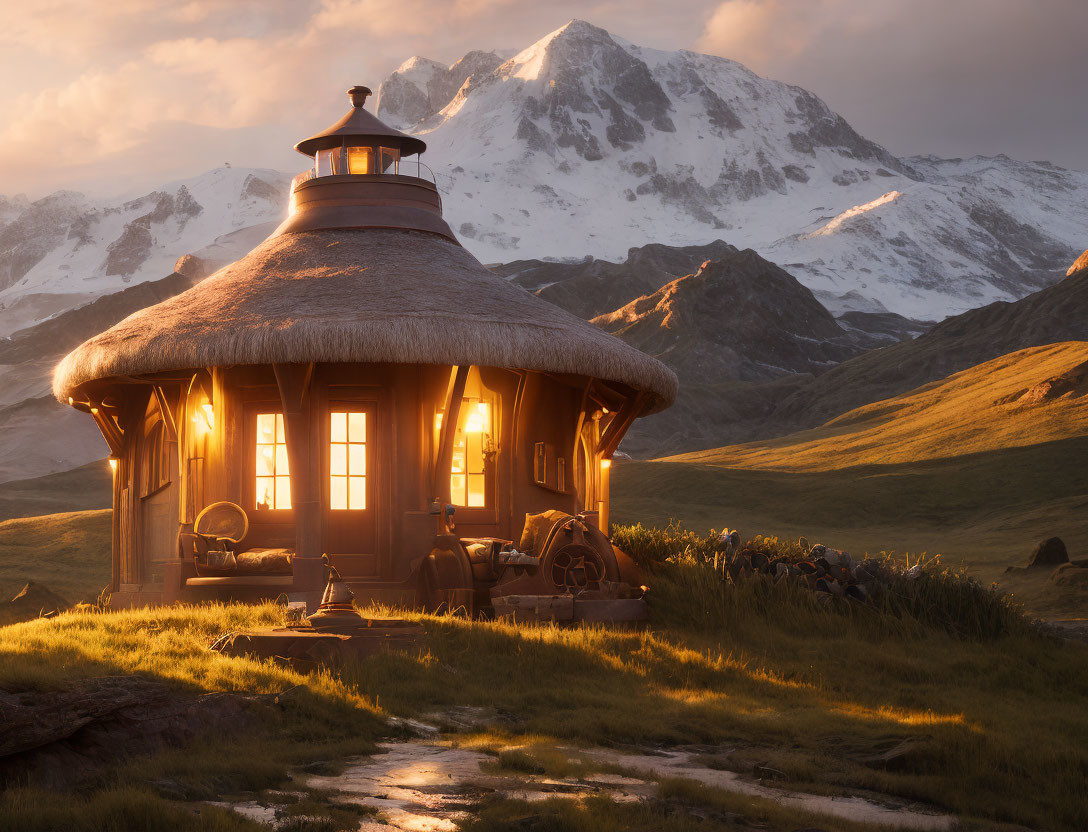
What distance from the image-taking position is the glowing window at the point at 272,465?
14969 mm

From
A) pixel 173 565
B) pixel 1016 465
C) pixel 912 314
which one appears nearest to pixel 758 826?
pixel 173 565

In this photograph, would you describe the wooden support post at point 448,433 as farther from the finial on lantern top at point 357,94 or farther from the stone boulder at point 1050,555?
the stone boulder at point 1050,555

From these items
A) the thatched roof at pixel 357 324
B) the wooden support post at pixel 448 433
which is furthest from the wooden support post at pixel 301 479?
the wooden support post at pixel 448 433

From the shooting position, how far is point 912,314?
176000 millimetres

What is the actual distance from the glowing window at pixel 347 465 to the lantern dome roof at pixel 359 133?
4.91 m

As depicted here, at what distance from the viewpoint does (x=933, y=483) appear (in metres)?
46.6

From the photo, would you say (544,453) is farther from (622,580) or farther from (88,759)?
(88,759)

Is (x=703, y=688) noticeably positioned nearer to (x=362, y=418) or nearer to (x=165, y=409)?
(x=362, y=418)

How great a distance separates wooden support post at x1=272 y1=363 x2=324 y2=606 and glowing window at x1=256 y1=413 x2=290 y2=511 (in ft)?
1.81

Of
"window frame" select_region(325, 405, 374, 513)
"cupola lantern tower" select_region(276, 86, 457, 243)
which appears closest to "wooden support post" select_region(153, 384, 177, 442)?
"window frame" select_region(325, 405, 374, 513)

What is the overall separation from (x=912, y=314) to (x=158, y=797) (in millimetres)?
179229

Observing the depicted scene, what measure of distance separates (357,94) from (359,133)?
0.75 meters

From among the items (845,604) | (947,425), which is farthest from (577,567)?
(947,425)

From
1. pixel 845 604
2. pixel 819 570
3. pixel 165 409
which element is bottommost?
pixel 845 604
